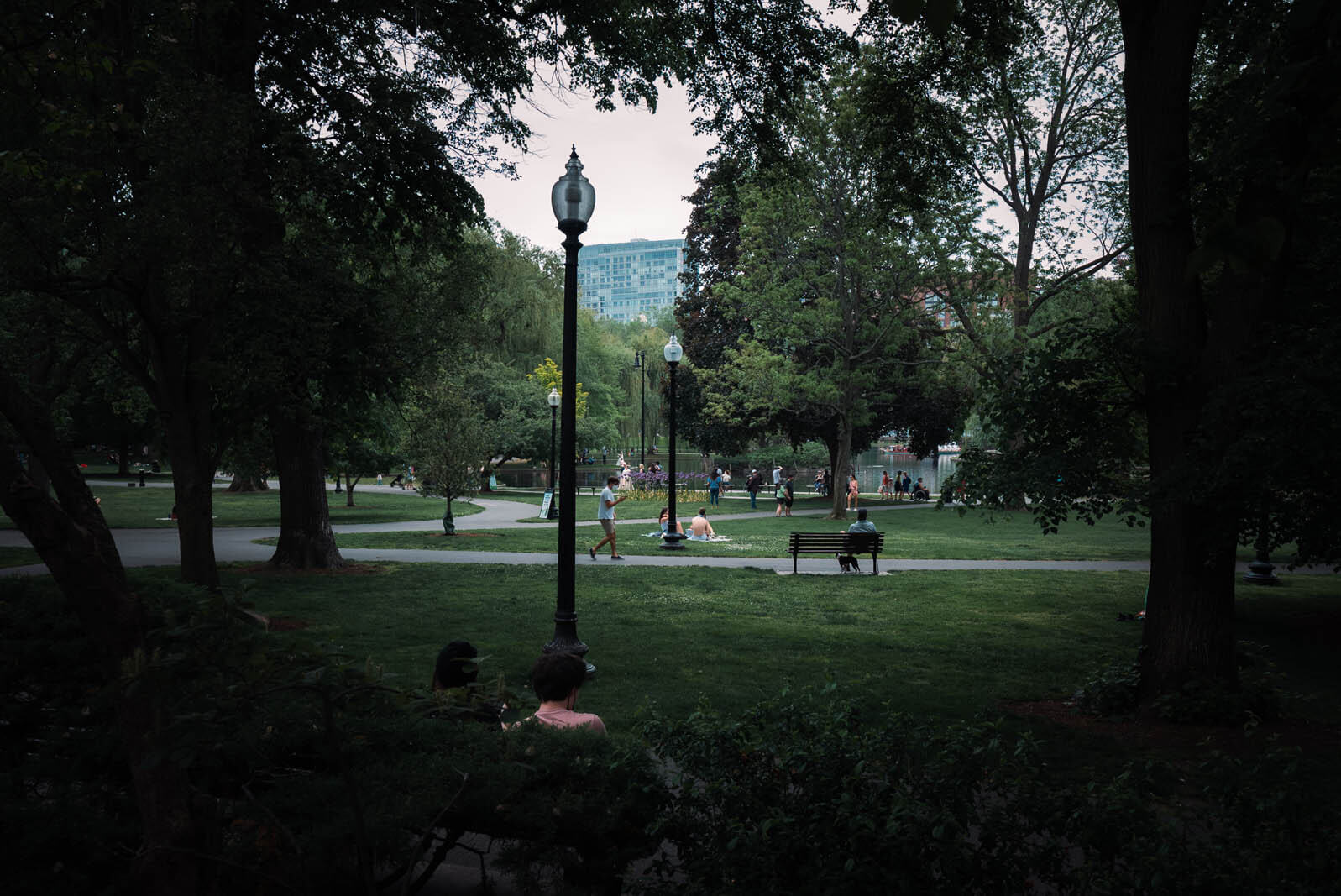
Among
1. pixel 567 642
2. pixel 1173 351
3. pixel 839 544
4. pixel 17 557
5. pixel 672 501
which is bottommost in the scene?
pixel 17 557

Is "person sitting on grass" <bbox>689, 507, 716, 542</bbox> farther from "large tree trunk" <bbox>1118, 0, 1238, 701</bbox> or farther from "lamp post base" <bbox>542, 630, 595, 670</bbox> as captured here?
"large tree trunk" <bbox>1118, 0, 1238, 701</bbox>

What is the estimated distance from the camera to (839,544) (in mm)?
16766

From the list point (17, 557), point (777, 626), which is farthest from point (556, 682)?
point (17, 557)

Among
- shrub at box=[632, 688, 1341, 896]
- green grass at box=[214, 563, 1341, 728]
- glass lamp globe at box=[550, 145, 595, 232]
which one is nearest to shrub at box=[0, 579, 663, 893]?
shrub at box=[632, 688, 1341, 896]

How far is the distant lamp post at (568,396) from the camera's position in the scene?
320 inches

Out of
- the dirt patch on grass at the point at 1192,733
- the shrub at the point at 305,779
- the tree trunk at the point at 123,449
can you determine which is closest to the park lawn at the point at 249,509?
the tree trunk at the point at 123,449

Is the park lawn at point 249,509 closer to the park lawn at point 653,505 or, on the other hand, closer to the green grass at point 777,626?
the park lawn at point 653,505

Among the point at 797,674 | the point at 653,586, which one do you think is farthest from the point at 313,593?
the point at 797,674

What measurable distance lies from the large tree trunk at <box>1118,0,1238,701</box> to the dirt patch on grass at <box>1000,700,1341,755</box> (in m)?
0.40

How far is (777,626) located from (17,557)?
14744 mm

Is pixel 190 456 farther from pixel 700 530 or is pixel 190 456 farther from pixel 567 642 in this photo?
pixel 700 530

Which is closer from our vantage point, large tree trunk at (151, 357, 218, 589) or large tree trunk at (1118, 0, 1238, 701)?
large tree trunk at (1118, 0, 1238, 701)

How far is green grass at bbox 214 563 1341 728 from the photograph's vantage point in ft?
27.0

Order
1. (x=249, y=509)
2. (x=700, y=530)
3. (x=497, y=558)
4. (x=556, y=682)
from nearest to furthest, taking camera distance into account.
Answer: (x=556, y=682), (x=497, y=558), (x=700, y=530), (x=249, y=509)
